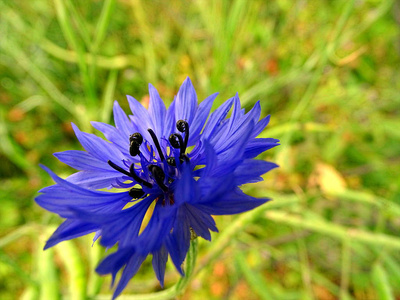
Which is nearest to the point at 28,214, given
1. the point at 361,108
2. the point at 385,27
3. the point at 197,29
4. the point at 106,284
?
the point at 106,284

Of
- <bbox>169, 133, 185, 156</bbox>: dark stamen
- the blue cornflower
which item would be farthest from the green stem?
<bbox>169, 133, 185, 156</bbox>: dark stamen

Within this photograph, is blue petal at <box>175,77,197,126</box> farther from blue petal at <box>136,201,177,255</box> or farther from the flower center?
blue petal at <box>136,201,177,255</box>

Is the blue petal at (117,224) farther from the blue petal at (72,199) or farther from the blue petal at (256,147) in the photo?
the blue petal at (256,147)

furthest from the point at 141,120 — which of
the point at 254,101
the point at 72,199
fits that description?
the point at 254,101

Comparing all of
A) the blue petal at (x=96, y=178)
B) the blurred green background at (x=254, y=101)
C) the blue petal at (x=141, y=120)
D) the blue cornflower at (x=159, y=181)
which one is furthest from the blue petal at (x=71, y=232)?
the blurred green background at (x=254, y=101)

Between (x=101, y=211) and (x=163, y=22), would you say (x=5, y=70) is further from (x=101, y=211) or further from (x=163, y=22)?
(x=101, y=211)

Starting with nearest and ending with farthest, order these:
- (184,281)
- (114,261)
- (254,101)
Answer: (114,261) → (184,281) → (254,101)

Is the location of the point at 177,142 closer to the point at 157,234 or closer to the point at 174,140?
the point at 174,140
